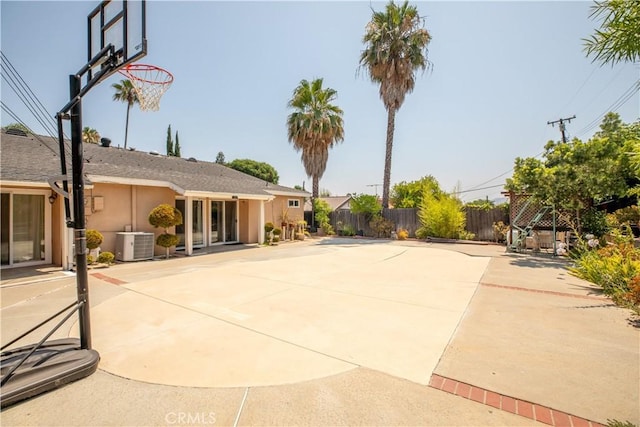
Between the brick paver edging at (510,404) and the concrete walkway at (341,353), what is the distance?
14mm

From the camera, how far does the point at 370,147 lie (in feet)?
77.4

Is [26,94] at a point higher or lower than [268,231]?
higher

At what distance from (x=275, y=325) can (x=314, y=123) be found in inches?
704

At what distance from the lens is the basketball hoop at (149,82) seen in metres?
5.49

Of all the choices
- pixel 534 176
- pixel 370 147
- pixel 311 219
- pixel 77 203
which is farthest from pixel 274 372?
pixel 370 147

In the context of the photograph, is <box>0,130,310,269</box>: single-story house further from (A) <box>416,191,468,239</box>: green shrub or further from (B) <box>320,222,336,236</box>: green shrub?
(A) <box>416,191,468,239</box>: green shrub

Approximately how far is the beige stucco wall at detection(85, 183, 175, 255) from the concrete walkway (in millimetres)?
3115

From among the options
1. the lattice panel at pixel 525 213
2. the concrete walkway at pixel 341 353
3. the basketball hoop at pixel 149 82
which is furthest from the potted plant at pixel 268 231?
the lattice panel at pixel 525 213

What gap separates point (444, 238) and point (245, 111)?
14594 millimetres

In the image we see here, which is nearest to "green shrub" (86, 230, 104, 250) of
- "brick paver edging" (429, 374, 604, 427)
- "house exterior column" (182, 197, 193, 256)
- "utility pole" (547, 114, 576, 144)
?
"house exterior column" (182, 197, 193, 256)

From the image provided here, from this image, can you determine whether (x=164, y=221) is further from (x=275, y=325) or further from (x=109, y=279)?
(x=275, y=325)

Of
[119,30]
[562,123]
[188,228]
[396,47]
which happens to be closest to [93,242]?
[188,228]

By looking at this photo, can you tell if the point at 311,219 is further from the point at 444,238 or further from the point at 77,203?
the point at 77,203

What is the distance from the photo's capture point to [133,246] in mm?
10125
